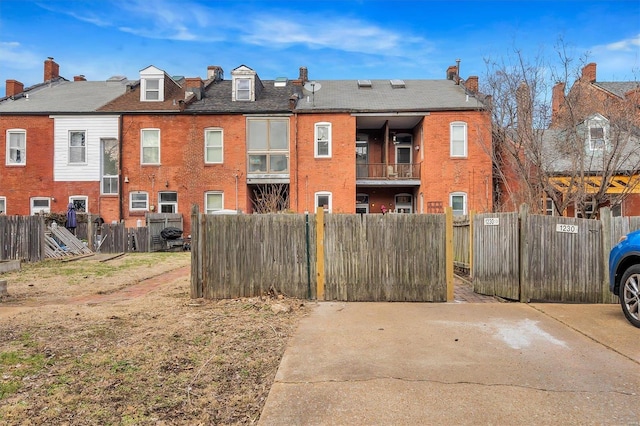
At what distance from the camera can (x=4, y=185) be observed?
22.9 metres

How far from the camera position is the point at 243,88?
78.0 ft

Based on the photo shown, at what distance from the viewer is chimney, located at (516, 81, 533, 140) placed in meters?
10.3

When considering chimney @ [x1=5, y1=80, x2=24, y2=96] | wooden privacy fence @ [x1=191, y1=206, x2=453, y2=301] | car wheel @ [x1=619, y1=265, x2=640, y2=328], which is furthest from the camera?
chimney @ [x1=5, y1=80, x2=24, y2=96]

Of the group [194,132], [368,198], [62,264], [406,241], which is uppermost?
[194,132]

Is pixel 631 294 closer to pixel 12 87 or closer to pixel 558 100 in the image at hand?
pixel 558 100

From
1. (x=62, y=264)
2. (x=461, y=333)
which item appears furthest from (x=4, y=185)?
(x=461, y=333)

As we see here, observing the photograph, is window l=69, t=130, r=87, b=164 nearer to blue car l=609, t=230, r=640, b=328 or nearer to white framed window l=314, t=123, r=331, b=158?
white framed window l=314, t=123, r=331, b=158

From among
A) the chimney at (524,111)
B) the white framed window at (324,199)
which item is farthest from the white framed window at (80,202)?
the chimney at (524,111)

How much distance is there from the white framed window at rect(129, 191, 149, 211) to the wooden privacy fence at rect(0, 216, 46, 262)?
8477mm

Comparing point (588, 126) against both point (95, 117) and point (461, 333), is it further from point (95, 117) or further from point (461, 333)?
point (95, 117)

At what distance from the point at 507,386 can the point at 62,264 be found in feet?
46.8

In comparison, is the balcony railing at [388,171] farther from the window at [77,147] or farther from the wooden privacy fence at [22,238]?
the wooden privacy fence at [22,238]

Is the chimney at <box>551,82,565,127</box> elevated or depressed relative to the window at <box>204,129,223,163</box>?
depressed

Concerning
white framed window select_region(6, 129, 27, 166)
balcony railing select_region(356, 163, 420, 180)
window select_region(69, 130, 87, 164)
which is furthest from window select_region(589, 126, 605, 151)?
white framed window select_region(6, 129, 27, 166)
